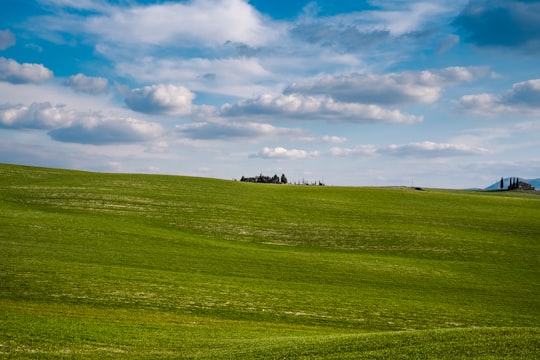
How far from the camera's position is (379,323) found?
23.2 meters

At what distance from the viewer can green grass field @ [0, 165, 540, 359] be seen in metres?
16.1

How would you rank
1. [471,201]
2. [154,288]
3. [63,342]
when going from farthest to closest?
[471,201] → [154,288] → [63,342]

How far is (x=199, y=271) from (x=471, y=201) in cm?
5383

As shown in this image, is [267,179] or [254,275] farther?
[267,179]

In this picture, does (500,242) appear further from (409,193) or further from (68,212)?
(68,212)

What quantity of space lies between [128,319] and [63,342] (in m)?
4.19

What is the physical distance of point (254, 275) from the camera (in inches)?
1228

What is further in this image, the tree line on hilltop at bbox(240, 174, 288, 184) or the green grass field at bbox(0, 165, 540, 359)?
the tree line on hilltop at bbox(240, 174, 288, 184)

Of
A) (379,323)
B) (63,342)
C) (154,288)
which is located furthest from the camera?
(154,288)

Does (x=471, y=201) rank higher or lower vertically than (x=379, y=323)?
higher

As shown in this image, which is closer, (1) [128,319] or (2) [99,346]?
(2) [99,346]

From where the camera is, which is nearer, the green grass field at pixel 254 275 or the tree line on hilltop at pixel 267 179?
the green grass field at pixel 254 275

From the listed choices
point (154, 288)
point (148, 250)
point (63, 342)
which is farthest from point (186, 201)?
point (63, 342)

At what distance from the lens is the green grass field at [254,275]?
52.9 feet
